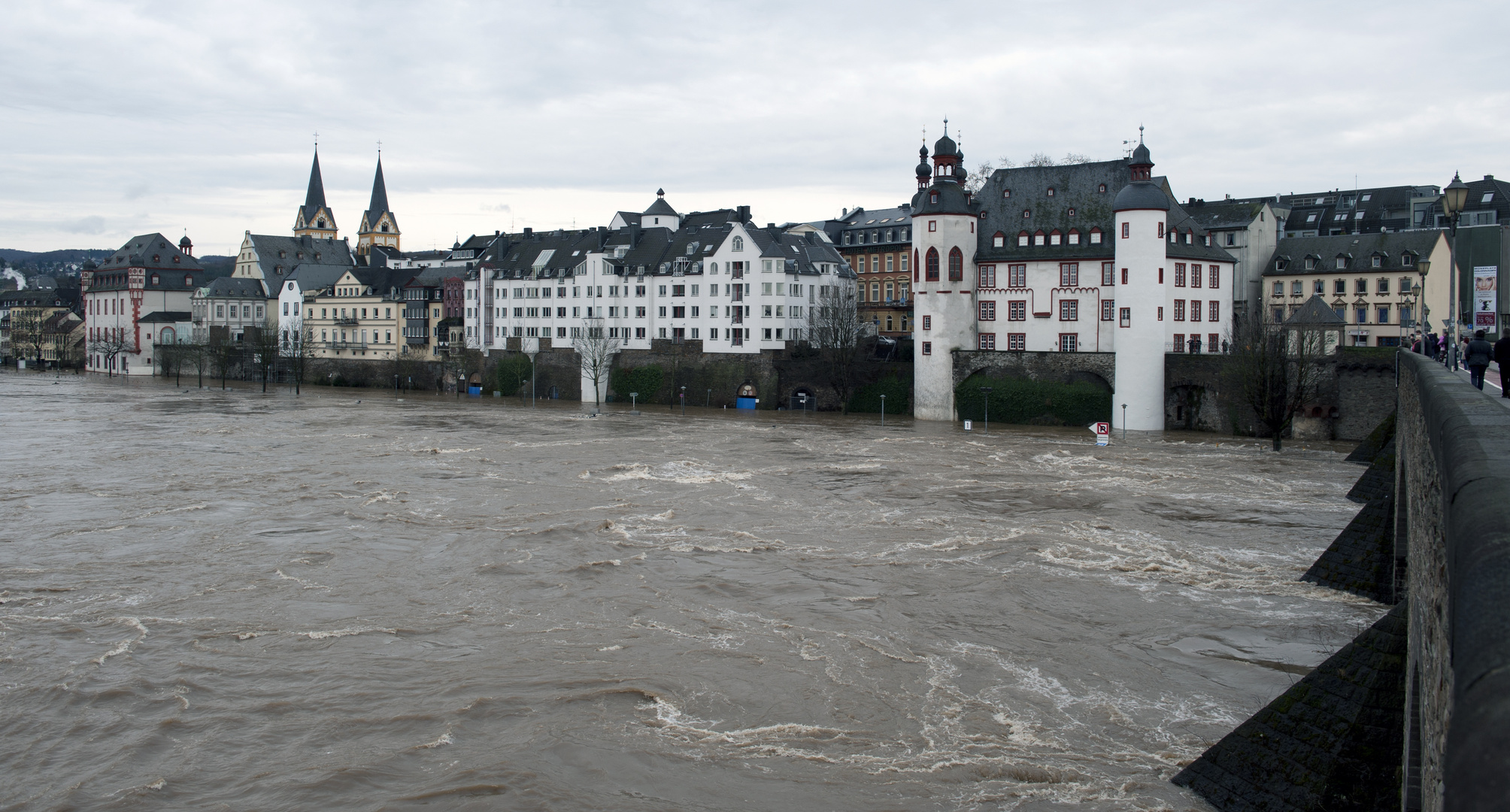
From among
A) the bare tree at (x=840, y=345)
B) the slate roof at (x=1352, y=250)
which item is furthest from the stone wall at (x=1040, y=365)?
the slate roof at (x=1352, y=250)

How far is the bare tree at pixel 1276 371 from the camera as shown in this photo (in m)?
48.8

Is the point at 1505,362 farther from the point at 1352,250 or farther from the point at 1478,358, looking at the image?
the point at 1352,250

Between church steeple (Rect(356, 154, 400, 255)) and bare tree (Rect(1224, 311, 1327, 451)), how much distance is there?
Result: 121 metres

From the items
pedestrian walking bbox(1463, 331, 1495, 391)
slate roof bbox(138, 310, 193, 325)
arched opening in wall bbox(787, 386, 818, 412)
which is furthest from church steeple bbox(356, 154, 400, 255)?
pedestrian walking bbox(1463, 331, 1495, 391)

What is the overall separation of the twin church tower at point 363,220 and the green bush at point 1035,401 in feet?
341

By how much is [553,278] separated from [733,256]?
60.4 feet

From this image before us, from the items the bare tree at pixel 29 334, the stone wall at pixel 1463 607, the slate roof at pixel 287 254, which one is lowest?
the stone wall at pixel 1463 607

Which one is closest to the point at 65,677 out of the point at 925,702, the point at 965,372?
the point at 925,702

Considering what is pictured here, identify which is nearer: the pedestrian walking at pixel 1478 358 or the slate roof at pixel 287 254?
the pedestrian walking at pixel 1478 358

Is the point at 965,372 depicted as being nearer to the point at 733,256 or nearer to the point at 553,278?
the point at 733,256

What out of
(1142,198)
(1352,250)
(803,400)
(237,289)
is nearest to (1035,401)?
(1142,198)

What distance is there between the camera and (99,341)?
138 metres

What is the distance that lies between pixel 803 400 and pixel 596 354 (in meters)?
17.2

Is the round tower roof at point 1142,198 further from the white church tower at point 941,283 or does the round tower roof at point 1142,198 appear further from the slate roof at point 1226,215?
Result: the slate roof at point 1226,215
